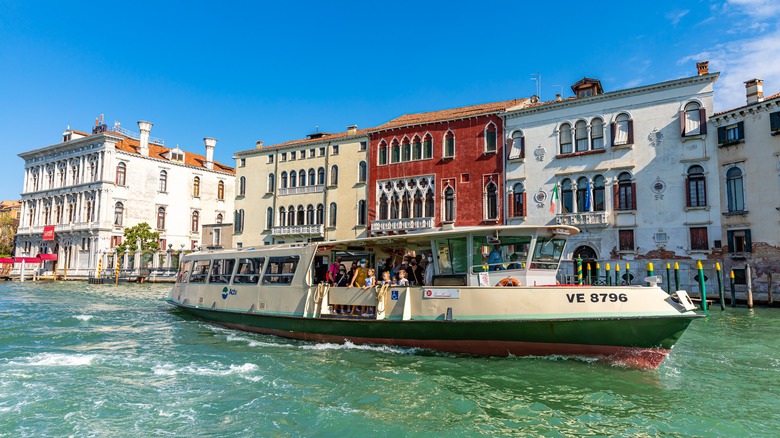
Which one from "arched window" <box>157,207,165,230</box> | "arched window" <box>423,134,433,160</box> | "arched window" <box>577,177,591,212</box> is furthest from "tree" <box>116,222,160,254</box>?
"arched window" <box>577,177,591,212</box>

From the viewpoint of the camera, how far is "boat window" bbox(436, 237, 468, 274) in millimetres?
11711

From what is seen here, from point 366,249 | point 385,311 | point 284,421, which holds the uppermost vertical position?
point 366,249

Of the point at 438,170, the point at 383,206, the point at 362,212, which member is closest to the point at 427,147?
the point at 438,170

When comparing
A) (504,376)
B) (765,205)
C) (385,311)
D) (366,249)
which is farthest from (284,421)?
(765,205)

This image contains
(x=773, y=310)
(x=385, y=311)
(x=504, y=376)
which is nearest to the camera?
(x=504, y=376)

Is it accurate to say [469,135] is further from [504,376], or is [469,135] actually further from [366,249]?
[504,376]

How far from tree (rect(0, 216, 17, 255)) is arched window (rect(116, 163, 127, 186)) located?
958 inches

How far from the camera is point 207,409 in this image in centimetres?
780

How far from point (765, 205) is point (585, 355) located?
61.6 feet

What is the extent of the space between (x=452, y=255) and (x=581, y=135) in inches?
777

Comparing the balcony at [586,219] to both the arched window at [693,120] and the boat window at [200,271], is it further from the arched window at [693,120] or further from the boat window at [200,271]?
the boat window at [200,271]

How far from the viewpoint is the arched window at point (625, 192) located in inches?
1060

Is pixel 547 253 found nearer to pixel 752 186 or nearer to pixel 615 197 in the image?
pixel 615 197

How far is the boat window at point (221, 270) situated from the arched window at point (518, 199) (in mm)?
18701
